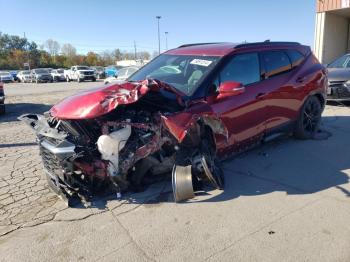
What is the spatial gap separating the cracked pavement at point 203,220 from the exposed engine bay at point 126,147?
0.24 m

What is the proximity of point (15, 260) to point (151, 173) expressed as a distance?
183cm

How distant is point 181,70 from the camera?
5.04 m

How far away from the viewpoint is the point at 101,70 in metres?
50.4

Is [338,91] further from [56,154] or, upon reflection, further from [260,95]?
[56,154]

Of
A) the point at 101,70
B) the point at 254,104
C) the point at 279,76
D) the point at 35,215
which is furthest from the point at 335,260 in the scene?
the point at 101,70

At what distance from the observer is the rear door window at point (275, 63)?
5.55 metres

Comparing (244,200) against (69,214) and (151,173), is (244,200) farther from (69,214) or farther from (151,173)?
(69,214)

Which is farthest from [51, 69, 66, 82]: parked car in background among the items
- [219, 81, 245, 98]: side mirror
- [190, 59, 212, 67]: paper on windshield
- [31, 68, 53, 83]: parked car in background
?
[219, 81, 245, 98]: side mirror

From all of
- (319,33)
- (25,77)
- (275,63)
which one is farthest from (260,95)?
(25,77)

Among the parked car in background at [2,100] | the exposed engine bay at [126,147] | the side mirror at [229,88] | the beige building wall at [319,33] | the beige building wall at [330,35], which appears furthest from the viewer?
the beige building wall at [330,35]

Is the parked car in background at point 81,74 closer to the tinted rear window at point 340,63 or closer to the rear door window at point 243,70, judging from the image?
the tinted rear window at point 340,63

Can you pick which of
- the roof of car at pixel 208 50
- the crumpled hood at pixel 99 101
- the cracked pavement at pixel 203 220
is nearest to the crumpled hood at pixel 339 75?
the cracked pavement at pixel 203 220

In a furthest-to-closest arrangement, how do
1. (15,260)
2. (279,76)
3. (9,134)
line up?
1. (9,134)
2. (279,76)
3. (15,260)

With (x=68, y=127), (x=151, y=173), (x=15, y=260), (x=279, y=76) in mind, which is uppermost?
(x=279, y=76)
